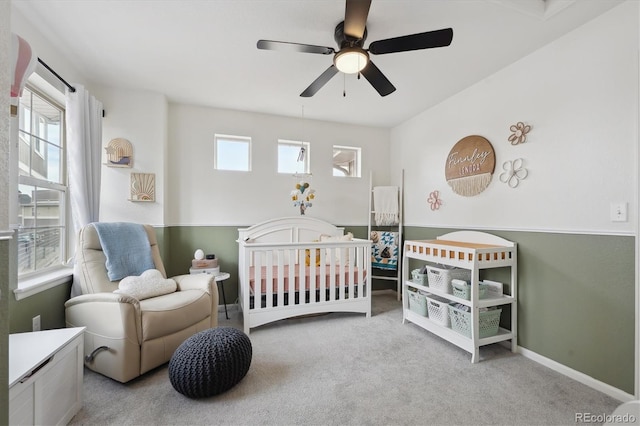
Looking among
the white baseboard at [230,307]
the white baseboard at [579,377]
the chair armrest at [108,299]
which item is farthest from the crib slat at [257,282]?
the white baseboard at [579,377]

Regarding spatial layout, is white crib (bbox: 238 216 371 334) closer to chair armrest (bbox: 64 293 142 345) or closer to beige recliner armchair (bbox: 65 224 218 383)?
beige recliner armchair (bbox: 65 224 218 383)

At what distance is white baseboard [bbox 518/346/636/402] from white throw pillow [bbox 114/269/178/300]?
3.03 meters

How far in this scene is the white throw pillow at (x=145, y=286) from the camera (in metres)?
2.07

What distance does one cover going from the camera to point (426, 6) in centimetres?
174

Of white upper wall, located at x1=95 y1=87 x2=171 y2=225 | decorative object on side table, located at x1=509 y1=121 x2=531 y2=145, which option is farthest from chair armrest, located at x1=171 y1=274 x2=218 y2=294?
decorative object on side table, located at x1=509 y1=121 x2=531 y2=145

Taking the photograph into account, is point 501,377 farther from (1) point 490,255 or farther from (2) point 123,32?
(2) point 123,32

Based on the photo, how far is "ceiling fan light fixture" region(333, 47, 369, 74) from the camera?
1.71 metres

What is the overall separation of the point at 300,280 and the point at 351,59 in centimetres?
204

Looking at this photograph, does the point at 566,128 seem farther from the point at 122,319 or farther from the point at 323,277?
the point at 122,319

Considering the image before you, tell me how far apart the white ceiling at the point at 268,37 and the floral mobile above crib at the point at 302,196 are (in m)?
1.08

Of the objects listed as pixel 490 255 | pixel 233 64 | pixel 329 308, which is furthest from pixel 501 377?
pixel 233 64

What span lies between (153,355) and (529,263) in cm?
297

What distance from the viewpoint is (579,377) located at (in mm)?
Result: 1877

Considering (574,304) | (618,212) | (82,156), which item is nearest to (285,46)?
(82,156)
